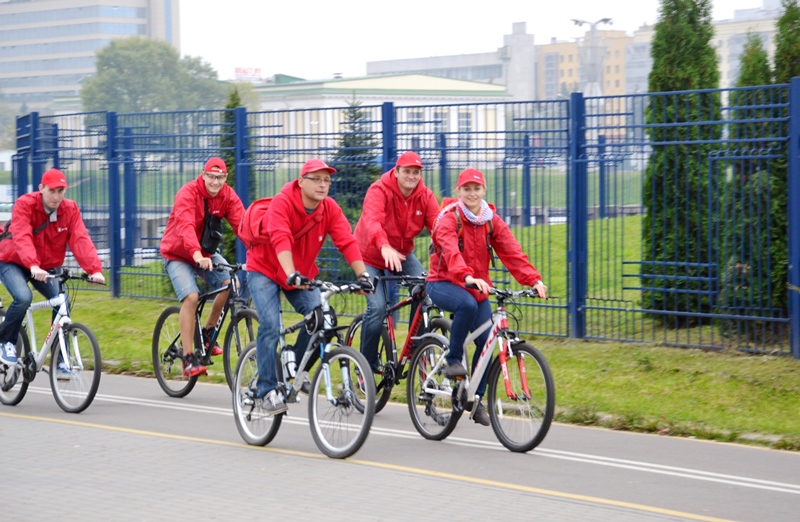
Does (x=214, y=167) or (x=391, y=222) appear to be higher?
A: (x=214, y=167)

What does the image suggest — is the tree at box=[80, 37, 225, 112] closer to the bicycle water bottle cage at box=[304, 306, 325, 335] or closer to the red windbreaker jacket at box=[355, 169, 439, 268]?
the red windbreaker jacket at box=[355, 169, 439, 268]

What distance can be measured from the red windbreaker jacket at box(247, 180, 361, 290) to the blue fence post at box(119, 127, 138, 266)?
9.63 metres

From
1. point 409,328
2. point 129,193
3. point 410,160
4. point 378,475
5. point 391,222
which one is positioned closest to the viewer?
point 378,475

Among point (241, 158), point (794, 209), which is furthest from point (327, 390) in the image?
point (241, 158)

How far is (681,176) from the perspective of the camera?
40.6ft

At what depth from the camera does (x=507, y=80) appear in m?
156

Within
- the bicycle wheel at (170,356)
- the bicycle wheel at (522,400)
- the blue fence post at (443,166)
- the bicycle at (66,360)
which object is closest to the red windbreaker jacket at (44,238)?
the bicycle at (66,360)

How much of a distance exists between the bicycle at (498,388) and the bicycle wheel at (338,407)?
0.71m

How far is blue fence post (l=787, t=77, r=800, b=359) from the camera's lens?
438 inches

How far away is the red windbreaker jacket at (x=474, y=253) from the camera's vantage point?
28.3ft

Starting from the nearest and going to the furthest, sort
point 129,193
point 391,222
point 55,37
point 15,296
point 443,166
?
point 391,222, point 15,296, point 443,166, point 129,193, point 55,37

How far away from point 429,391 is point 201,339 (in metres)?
2.83

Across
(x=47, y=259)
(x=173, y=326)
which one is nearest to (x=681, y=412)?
(x=173, y=326)

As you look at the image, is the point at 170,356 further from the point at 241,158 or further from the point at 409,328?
the point at 241,158
